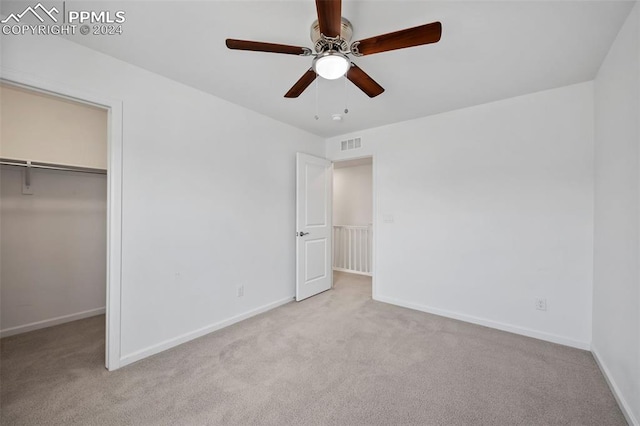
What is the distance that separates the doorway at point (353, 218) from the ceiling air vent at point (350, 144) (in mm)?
1182

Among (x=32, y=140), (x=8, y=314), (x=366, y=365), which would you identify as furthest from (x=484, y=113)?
(x=8, y=314)

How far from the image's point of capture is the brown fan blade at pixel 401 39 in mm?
1303

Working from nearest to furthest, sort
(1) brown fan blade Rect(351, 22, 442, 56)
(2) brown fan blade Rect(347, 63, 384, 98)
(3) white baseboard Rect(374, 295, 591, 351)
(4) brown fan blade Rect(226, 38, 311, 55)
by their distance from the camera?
(1) brown fan blade Rect(351, 22, 442, 56), (4) brown fan blade Rect(226, 38, 311, 55), (2) brown fan blade Rect(347, 63, 384, 98), (3) white baseboard Rect(374, 295, 591, 351)

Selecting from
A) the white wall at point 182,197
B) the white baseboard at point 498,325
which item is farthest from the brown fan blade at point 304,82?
the white baseboard at point 498,325

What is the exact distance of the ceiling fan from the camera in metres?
1.27

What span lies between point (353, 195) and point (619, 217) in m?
4.22

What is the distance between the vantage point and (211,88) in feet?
8.54

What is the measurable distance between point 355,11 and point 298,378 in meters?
2.51

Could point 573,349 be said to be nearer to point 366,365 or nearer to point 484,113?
point 366,365

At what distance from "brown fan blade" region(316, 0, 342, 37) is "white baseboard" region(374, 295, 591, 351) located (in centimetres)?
313

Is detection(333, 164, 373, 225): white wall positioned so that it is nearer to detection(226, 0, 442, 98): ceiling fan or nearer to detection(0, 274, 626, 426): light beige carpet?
detection(0, 274, 626, 426): light beige carpet

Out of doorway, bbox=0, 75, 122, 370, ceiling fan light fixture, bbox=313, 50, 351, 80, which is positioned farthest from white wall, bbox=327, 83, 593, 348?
doorway, bbox=0, 75, 122, 370

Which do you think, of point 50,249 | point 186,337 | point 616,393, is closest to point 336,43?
point 186,337

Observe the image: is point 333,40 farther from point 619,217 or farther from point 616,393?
point 616,393
